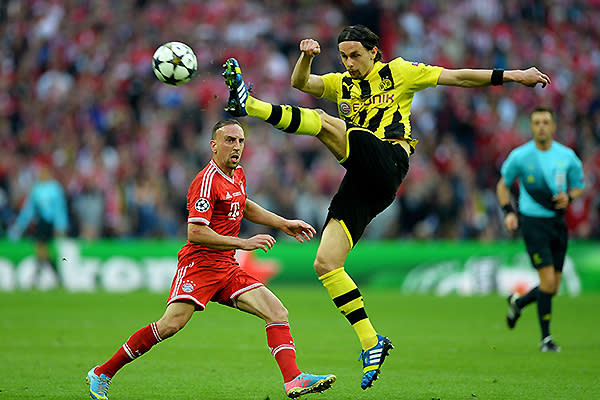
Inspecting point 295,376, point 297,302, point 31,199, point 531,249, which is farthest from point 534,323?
point 31,199

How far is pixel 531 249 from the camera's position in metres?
10.7

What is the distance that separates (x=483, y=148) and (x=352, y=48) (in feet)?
47.8

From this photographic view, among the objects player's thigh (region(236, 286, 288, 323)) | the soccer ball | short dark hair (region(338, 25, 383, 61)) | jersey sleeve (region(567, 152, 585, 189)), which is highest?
short dark hair (region(338, 25, 383, 61))

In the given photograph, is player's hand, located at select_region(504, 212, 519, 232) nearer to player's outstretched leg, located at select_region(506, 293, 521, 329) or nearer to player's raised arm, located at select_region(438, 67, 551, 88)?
player's outstretched leg, located at select_region(506, 293, 521, 329)

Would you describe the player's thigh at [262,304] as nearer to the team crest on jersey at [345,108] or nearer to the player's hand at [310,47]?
the team crest on jersey at [345,108]

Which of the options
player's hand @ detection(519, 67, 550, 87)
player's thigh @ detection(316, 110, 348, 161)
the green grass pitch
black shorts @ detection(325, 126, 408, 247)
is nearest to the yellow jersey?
black shorts @ detection(325, 126, 408, 247)

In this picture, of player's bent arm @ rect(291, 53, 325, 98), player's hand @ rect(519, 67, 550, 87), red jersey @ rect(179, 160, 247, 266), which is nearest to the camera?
player's hand @ rect(519, 67, 550, 87)

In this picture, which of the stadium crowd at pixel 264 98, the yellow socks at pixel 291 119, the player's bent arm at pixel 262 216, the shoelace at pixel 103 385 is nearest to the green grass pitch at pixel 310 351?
the shoelace at pixel 103 385

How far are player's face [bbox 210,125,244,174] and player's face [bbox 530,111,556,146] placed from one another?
4919mm

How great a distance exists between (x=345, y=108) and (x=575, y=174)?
464cm

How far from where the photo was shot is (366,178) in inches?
273

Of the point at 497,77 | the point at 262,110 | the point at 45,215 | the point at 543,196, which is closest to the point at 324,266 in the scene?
the point at 262,110

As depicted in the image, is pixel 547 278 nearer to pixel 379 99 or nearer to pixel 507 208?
pixel 507 208

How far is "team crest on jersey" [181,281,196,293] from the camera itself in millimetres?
A: 7020
